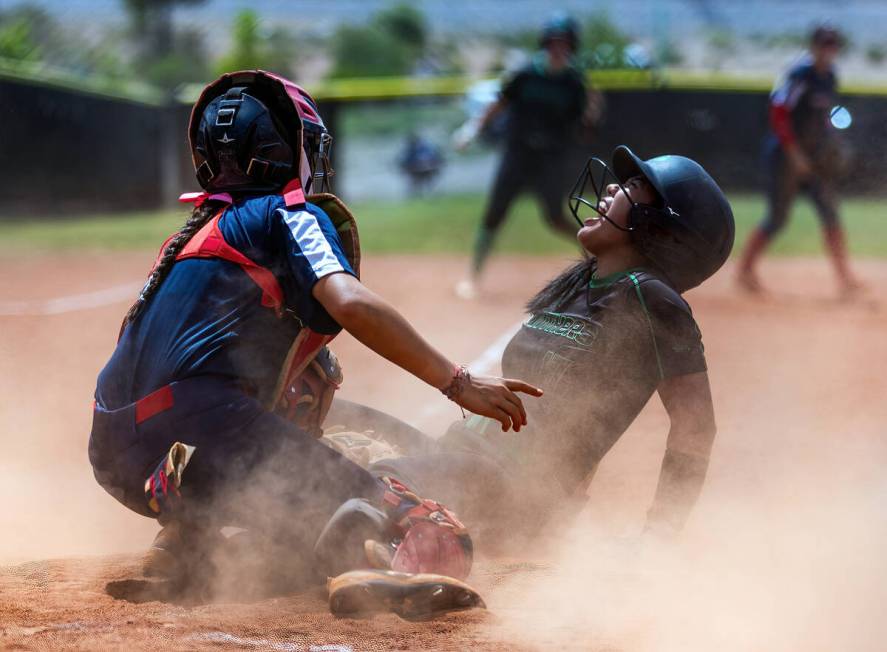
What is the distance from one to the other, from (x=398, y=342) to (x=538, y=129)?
7.92m

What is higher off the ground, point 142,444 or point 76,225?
point 76,225

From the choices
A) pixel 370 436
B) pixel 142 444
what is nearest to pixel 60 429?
pixel 370 436

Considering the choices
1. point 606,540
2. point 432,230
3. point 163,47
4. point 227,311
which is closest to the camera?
point 227,311

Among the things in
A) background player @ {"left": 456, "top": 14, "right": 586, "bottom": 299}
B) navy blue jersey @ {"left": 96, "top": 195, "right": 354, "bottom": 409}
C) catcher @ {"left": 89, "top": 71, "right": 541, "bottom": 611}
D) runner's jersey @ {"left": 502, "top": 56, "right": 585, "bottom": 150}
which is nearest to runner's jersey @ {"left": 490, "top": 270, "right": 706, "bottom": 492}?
catcher @ {"left": 89, "top": 71, "right": 541, "bottom": 611}

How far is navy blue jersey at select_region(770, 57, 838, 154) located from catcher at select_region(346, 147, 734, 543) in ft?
24.0

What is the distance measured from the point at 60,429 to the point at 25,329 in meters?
3.19

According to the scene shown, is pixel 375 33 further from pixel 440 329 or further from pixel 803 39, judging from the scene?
pixel 440 329

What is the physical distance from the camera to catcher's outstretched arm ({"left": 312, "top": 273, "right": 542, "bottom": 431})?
3.06 metres

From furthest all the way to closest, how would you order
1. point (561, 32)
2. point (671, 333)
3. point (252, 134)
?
point (561, 32)
point (671, 333)
point (252, 134)

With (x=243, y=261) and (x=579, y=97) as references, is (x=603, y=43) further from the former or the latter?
(x=243, y=261)

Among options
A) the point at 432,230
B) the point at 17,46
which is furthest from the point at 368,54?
the point at 432,230

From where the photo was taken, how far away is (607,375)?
12.2 feet

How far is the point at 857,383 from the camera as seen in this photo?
7.20 metres

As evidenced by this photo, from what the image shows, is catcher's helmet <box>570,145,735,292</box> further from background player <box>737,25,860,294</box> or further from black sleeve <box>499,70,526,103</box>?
background player <box>737,25,860,294</box>
